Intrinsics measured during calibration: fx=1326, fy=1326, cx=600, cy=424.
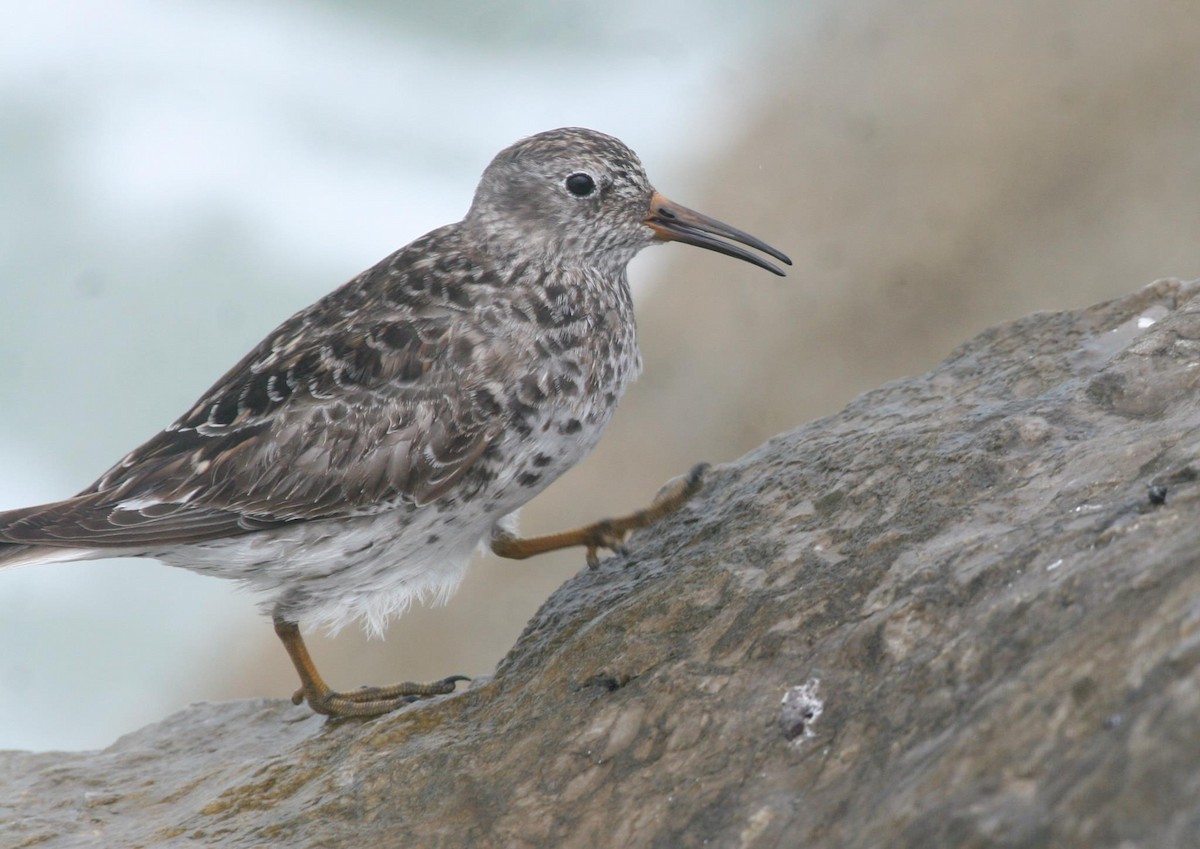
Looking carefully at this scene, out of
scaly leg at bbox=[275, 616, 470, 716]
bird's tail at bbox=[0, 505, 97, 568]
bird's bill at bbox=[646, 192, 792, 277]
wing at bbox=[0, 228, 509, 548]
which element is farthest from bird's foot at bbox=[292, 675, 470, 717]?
bird's bill at bbox=[646, 192, 792, 277]

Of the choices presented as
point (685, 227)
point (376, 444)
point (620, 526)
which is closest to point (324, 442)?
point (376, 444)

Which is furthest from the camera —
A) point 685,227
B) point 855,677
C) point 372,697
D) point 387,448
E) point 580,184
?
point 685,227

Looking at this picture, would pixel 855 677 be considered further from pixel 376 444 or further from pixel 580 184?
pixel 580 184

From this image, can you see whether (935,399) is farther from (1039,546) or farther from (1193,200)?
(1193,200)

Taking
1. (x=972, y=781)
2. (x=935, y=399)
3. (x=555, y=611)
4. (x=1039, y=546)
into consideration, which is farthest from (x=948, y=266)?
(x=972, y=781)

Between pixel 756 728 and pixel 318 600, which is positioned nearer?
pixel 756 728

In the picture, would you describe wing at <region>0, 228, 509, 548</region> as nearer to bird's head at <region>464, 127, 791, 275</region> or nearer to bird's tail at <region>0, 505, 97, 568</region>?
bird's tail at <region>0, 505, 97, 568</region>
